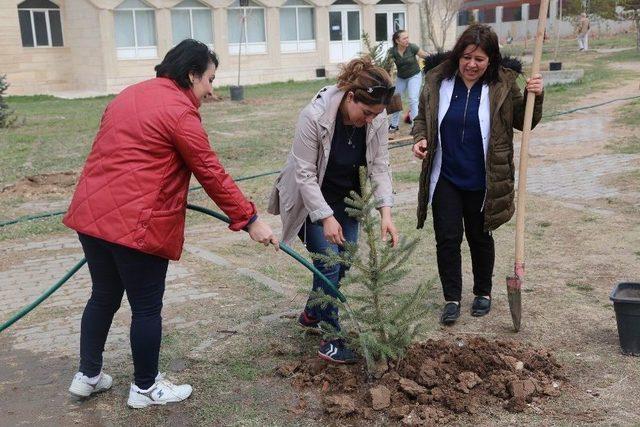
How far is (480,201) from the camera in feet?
15.5

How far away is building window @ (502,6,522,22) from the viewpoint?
5381cm

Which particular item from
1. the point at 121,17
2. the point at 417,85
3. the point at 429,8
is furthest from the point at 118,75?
the point at 417,85

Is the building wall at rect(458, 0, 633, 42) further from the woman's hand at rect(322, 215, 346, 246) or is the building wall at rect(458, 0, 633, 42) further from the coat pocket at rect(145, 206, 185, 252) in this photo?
the coat pocket at rect(145, 206, 185, 252)

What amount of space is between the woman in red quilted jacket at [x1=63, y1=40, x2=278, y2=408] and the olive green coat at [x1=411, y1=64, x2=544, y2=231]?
1560 mm

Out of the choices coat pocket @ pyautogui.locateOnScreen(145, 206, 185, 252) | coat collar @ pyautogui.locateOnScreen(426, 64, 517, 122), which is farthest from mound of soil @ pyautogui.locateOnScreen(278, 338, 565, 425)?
coat collar @ pyautogui.locateOnScreen(426, 64, 517, 122)

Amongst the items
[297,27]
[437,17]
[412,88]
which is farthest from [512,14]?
[412,88]

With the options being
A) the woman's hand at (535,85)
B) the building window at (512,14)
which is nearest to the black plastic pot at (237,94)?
the woman's hand at (535,85)

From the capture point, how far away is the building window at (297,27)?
33.9 m

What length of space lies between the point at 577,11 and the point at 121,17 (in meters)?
23.5

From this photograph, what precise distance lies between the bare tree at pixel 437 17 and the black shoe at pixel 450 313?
26239 millimetres

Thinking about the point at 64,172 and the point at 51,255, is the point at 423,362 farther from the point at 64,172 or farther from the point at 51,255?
the point at 64,172

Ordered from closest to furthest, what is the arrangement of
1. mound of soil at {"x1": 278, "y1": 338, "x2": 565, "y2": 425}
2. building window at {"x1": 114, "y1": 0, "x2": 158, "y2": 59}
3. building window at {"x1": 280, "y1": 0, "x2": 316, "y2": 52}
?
1. mound of soil at {"x1": 278, "y1": 338, "x2": 565, "y2": 425}
2. building window at {"x1": 114, "y1": 0, "x2": 158, "y2": 59}
3. building window at {"x1": 280, "y1": 0, "x2": 316, "y2": 52}

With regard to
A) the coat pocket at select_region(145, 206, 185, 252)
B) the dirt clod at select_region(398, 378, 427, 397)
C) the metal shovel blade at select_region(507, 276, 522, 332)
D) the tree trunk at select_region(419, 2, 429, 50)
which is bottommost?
the dirt clod at select_region(398, 378, 427, 397)

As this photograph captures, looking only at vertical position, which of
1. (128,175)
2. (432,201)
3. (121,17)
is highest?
(121,17)
